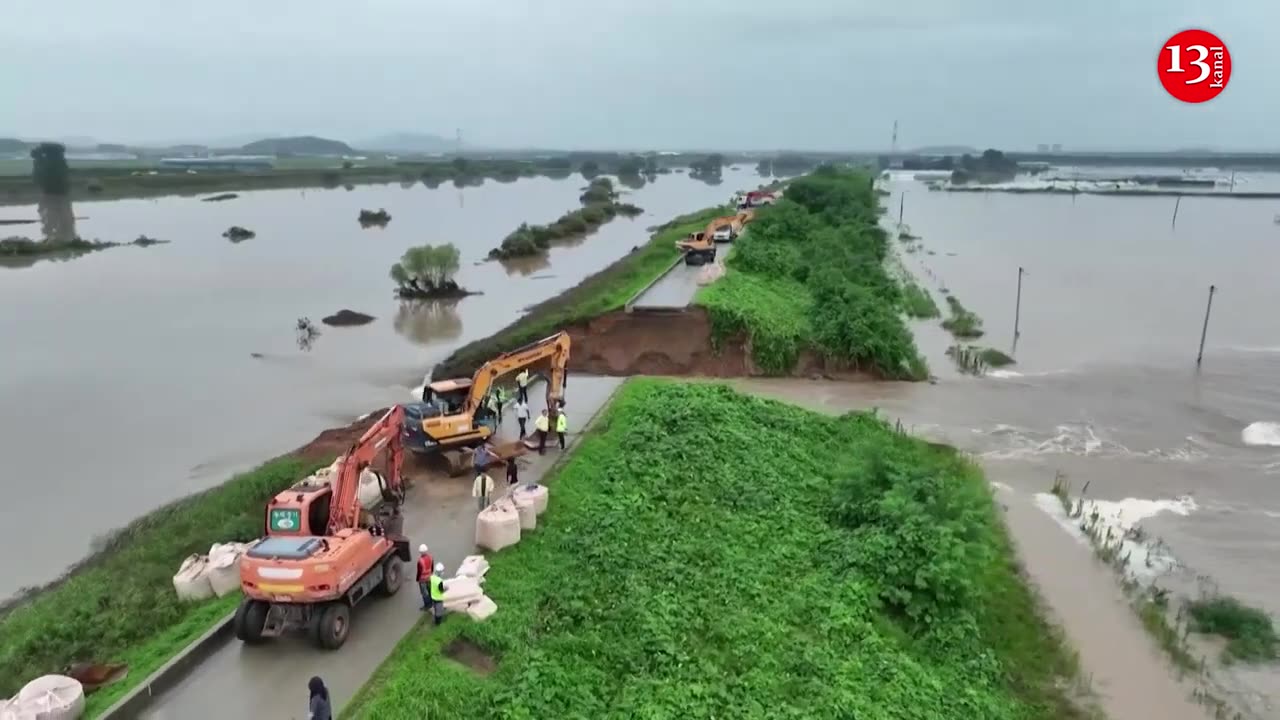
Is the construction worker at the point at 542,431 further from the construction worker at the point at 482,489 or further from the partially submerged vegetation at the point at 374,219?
the partially submerged vegetation at the point at 374,219

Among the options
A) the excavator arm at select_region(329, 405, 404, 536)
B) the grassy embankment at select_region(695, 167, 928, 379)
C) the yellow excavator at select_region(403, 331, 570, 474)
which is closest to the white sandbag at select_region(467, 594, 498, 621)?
the excavator arm at select_region(329, 405, 404, 536)

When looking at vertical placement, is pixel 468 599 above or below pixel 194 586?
above

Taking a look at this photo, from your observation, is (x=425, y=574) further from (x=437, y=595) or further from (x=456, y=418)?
(x=456, y=418)

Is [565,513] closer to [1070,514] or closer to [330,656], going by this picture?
[330,656]

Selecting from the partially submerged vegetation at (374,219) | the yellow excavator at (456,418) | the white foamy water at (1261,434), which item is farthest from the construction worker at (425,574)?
Result: the partially submerged vegetation at (374,219)

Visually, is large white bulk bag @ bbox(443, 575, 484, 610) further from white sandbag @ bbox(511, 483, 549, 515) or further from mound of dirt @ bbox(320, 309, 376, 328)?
mound of dirt @ bbox(320, 309, 376, 328)

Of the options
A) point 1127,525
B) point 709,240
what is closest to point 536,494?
point 1127,525
